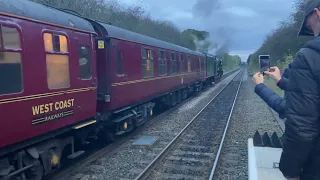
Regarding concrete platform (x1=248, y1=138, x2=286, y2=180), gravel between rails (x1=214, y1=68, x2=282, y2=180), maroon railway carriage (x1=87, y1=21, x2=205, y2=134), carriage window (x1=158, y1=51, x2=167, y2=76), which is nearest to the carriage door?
maroon railway carriage (x1=87, y1=21, x2=205, y2=134)

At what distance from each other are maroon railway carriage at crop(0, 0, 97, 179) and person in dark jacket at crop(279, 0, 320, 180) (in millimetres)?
3762

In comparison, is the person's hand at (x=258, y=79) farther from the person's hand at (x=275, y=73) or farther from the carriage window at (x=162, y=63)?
the carriage window at (x=162, y=63)

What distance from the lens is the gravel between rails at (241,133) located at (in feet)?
23.3

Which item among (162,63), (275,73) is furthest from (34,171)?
(162,63)

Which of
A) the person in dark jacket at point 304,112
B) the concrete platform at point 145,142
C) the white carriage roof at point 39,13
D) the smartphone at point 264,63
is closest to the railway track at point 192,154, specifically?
the concrete platform at point 145,142

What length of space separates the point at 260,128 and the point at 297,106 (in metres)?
10.3

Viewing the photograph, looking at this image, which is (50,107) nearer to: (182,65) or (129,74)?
(129,74)

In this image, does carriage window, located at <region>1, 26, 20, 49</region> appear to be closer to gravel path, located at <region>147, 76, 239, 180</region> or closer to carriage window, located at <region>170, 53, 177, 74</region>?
gravel path, located at <region>147, 76, 239, 180</region>

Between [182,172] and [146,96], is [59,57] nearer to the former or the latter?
[182,172]

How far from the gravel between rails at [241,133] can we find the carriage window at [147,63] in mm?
3324

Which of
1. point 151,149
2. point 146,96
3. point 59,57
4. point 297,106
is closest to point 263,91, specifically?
point 297,106

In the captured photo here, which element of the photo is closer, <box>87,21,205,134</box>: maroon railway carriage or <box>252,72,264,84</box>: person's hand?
<box>252,72,264,84</box>: person's hand

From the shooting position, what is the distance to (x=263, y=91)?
8.41ft

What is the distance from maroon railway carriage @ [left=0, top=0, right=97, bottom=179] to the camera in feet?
15.4
